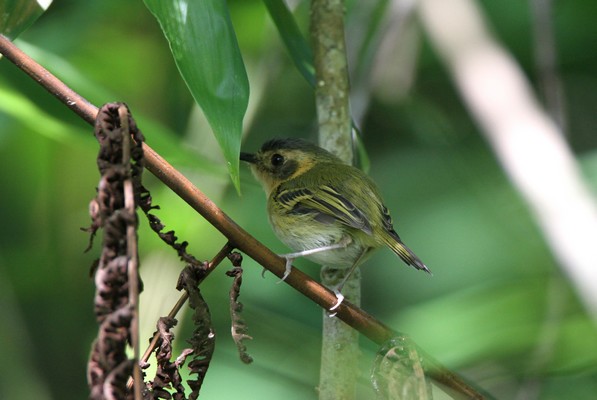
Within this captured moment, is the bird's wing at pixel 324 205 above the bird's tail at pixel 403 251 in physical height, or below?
above

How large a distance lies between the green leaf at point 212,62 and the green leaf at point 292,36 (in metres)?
0.75

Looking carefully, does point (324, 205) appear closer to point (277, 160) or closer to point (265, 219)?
point (277, 160)

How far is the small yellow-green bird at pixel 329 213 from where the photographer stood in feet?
9.52

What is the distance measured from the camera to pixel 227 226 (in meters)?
1.58

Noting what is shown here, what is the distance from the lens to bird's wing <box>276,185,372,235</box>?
2.90m

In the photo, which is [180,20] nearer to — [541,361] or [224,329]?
[541,361]

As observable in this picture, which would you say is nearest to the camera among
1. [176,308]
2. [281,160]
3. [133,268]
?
[133,268]

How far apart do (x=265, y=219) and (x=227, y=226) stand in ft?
7.54

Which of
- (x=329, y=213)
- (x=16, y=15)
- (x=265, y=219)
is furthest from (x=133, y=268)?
(x=265, y=219)

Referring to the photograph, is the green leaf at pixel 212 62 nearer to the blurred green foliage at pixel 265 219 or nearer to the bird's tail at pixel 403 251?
the blurred green foliage at pixel 265 219

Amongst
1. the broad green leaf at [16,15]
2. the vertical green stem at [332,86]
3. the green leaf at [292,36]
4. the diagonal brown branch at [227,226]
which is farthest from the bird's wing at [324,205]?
the broad green leaf at [16,15]

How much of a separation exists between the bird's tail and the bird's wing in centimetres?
8

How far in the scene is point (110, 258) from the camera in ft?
3.73

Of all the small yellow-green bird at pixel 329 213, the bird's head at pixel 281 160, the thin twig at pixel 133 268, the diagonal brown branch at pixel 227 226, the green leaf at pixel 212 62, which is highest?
the bird's head at pixel 281 160
